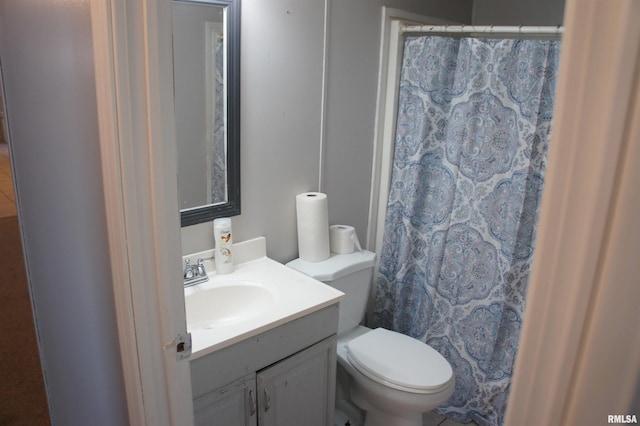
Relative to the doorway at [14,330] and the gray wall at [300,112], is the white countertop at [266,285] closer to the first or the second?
the gray wall at [300,112]

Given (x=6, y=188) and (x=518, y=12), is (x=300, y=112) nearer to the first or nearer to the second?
(x=6, y=188)

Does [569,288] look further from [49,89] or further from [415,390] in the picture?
[415,390]

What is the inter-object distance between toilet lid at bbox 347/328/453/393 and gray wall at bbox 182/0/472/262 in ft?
1.80

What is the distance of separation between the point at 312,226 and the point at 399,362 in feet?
2.27

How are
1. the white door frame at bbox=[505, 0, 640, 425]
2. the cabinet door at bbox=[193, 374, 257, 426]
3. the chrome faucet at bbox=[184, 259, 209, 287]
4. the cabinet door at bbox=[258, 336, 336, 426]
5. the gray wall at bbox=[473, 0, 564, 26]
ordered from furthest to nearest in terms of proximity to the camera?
the gray wall at bbox=[473, 0, 564, 26] → the chrome faucet at bbox=[184, 259, 209, 287] → the cabinet door at bbox=[258, 336, 336, 426] → the cabinet door at bbox=[193, 374, 257, 426] → the white door frame at bbox=[505, 0, 640, 425]

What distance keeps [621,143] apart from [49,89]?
2.90 feet

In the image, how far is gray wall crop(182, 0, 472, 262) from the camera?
1830mm

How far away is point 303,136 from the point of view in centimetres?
206

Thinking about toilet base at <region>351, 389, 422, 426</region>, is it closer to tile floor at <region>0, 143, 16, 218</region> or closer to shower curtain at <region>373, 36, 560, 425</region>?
shower curtain at <region>373, 36, 560, 425</region>

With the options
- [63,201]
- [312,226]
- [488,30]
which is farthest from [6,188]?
[488,30]

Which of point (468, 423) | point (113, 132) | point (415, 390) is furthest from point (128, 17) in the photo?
point (468, 423)

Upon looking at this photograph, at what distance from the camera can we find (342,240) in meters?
2.18

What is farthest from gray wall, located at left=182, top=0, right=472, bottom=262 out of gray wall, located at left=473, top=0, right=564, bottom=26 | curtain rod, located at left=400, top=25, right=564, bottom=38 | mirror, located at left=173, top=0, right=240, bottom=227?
gray wall, located at left=473, top=0, right=564, bottom=26

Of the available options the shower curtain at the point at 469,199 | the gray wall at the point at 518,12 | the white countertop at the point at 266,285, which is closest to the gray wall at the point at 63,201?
the white countertop at the point at 266,285
